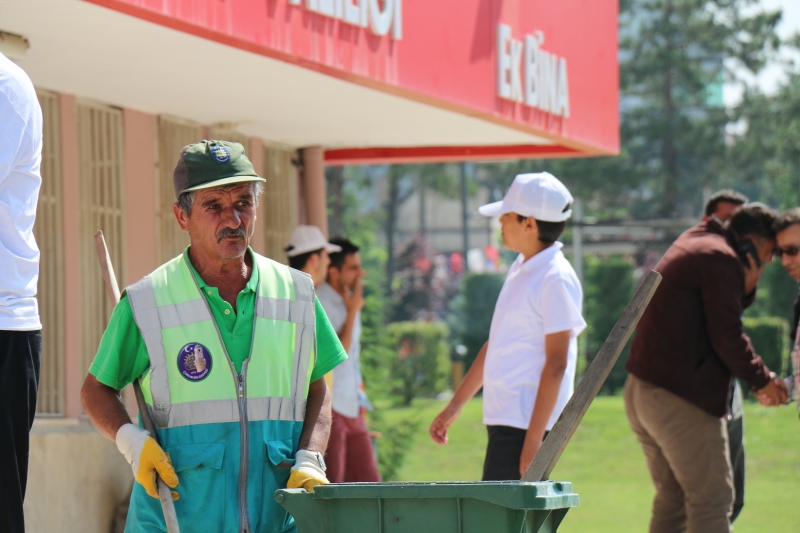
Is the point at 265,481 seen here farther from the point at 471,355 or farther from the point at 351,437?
the point at 471,355

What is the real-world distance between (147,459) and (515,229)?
A: 8.92 feet

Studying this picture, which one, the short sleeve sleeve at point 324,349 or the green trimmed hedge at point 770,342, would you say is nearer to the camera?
the short sleeve sleeve at point 324,349

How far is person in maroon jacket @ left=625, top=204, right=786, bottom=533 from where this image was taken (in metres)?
6.54

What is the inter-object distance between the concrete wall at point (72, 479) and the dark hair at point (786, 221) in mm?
3921

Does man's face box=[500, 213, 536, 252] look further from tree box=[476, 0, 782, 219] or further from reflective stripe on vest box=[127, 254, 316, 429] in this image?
tree box=[476, 0, 782, 219]

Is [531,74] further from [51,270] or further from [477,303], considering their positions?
[477,303]

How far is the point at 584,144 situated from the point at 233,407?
6.96 m

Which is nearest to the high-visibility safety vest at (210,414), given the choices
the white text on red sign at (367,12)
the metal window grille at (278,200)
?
the white text on red sign at (367,12)

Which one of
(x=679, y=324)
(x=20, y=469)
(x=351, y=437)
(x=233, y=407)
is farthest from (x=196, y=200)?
(x=351, y=437)

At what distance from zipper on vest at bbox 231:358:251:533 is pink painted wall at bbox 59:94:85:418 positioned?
4.09 metres

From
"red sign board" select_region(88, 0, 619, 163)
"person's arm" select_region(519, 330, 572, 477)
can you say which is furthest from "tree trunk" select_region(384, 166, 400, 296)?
"person's arm" select_region(519, 330, 572, 477)

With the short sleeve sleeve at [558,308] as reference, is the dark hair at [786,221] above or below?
above

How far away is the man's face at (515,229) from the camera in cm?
587

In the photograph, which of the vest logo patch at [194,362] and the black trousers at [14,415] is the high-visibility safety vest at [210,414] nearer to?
the vest logo patch at [194,362]
